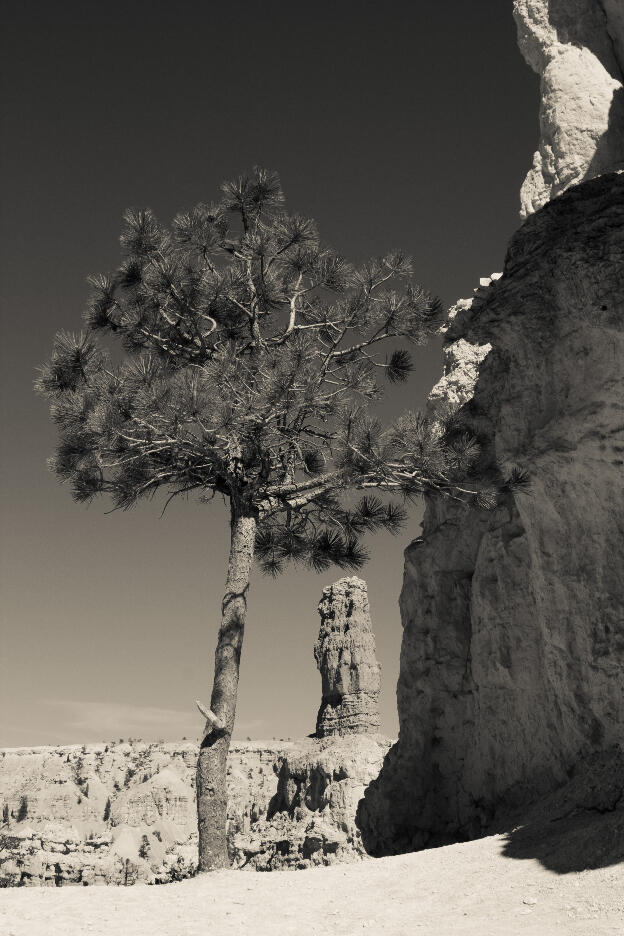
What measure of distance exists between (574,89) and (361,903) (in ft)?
46.5

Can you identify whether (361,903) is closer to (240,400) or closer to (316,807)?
(240,400)

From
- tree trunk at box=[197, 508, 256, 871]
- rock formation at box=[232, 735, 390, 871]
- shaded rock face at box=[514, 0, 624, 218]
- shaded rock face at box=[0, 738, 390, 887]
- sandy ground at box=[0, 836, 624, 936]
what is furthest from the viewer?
shaded rock face at box=[0, 738, 390, 887]

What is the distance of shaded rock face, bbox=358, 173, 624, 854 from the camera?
894 cm

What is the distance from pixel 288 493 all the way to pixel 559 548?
373 centimetres

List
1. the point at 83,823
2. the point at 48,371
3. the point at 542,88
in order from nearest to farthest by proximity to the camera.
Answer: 1. the point at 48,371
2. the point at 542,88
3. the point at 83,823

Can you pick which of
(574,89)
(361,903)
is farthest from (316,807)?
(361,903)

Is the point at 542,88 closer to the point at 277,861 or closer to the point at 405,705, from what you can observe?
the point at 405,705

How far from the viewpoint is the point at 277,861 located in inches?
1310

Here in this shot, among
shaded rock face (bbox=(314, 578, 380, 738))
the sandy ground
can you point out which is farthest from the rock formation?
the sandy ground

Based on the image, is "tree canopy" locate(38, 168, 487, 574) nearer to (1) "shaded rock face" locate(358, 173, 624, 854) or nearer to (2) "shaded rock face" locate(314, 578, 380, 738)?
(1) "shaded rock face" locate(358, 173, 624, 854)

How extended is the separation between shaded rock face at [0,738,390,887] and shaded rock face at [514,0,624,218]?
1316 centimetres

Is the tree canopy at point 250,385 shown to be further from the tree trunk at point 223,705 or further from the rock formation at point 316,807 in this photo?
the rock formation at point 316,807

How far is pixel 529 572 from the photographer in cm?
1105

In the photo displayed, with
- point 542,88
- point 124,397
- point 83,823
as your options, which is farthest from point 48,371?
point 83,823
